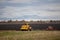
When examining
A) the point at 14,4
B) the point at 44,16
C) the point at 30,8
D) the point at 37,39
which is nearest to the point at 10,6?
the point at 14,4

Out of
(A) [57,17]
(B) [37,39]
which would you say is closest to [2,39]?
(B) [37,39]

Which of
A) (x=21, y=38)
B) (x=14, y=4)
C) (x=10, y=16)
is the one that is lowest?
(x=21, y=38)

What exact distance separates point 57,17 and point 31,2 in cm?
129

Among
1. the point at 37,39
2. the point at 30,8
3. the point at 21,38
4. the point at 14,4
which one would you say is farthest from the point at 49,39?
the point at 14,4

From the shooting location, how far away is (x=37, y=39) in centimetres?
701

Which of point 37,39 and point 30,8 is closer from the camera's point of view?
point 37,39

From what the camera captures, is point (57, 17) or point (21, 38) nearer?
point (21, 38)

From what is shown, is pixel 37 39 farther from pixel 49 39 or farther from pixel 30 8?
pixel 30 8

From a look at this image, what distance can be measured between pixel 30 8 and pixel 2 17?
1280 millimetres

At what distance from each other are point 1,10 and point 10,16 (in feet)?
1.58

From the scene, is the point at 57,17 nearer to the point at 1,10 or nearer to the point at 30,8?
the point at 30,8

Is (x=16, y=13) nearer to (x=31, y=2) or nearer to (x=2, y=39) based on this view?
(x=31, y=2)

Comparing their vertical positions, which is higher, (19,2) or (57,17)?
(19,2)

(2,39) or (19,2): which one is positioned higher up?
(19,2)
